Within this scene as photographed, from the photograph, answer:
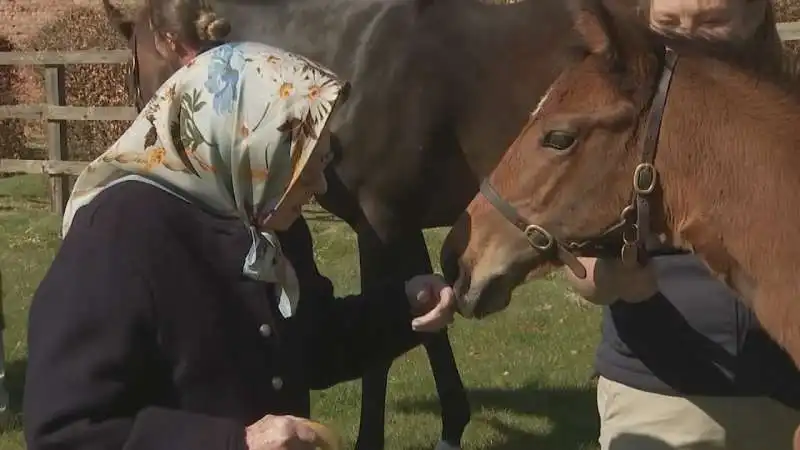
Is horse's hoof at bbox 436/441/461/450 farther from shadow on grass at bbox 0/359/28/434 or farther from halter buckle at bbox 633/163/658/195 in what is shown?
halter buckle at bbox 633/163/658/195

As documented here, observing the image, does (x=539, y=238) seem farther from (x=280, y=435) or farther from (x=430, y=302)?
(x=280, y=435)

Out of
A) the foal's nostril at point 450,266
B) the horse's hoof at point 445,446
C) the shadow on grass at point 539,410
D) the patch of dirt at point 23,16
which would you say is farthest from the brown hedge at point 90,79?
the foal's nostril at point 450,266

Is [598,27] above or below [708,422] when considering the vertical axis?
above

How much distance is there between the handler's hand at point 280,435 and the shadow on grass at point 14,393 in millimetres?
3121

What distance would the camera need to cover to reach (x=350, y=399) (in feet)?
16.7

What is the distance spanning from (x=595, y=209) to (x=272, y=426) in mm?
1049

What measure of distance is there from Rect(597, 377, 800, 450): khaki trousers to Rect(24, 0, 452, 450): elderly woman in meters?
0.92

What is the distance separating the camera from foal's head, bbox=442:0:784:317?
7.93 feet

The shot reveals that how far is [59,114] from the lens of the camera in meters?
10.2

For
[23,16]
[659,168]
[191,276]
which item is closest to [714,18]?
[659,168]

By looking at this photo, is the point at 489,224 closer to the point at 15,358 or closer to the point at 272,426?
the point at 272,426

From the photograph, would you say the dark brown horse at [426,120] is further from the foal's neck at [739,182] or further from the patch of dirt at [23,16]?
the patch of dirt at [23,16]

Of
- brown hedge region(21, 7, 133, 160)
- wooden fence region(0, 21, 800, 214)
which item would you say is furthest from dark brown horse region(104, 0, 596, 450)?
brown hedge region(21, 7, 133, 160)

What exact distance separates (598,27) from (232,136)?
1.03 metres
